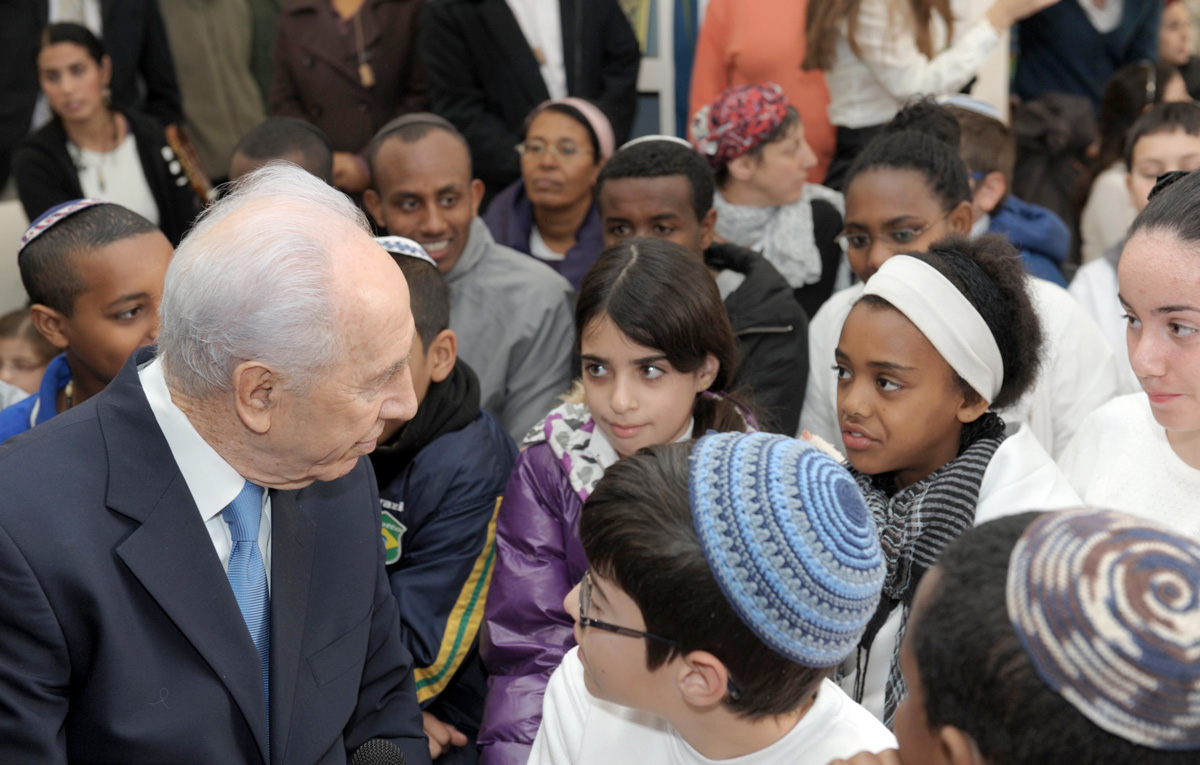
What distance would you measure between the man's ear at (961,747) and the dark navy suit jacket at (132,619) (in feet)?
3.31

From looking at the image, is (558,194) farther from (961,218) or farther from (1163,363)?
(1163,363)

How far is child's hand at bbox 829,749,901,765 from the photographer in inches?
47.8

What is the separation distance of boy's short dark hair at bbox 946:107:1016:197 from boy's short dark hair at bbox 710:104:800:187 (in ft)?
1.79

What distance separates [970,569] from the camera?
1022mm

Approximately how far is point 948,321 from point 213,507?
1390 millimetres

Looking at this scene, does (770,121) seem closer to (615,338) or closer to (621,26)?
(621,26)

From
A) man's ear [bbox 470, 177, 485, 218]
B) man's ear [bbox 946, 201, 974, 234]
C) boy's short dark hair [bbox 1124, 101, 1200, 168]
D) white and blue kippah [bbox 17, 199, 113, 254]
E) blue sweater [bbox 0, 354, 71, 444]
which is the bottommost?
blue sweater [bbox 0, 354, 71, 444]

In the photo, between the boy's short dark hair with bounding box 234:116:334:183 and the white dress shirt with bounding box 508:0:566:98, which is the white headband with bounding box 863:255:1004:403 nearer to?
the boy's short dark hair with bounding box 234:116:334:183

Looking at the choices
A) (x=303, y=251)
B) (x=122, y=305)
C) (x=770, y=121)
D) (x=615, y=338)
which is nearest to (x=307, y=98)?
(x=770, y=121)

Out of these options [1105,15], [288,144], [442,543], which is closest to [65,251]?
[442,543]

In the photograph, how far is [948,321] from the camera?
2053mm

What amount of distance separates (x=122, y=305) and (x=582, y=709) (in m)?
1.50

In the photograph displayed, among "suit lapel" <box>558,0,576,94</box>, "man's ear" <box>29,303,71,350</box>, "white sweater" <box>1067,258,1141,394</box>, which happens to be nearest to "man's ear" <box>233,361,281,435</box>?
"man's ear" <box>29,303,71,350</box>

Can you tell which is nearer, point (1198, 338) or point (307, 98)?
point (1198, 338)
